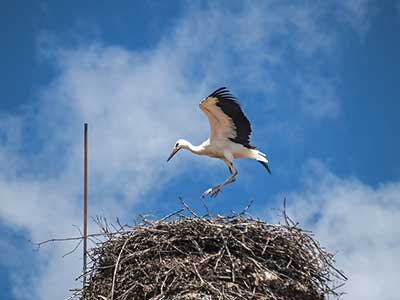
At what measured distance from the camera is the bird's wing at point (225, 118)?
1109 centimetres

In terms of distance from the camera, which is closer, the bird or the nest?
the nest

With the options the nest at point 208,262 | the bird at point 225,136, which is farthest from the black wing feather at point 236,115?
the nest at point 208,262

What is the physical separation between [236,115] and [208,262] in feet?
11.5

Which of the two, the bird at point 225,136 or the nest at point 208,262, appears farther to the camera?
the bird at point 225,136

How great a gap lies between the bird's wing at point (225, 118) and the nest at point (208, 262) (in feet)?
9.15

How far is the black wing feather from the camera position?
11.0 metres

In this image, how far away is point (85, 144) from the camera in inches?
379

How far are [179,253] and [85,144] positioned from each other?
2.05m

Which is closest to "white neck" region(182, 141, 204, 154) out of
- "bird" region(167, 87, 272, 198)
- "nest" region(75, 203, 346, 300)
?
"bird" region(167, 87, 272, 198)

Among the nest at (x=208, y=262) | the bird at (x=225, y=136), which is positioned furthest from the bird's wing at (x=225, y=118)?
the nest at (x=208, y=262)

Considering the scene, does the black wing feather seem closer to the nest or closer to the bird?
the bird

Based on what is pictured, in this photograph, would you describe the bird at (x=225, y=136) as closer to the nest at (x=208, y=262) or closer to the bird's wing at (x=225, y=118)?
the bird's wing at (x=225, y=118)

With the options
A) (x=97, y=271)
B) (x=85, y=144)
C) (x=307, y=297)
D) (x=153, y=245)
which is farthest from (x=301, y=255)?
(x=85, y=144)

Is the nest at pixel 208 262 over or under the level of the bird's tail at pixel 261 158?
under
